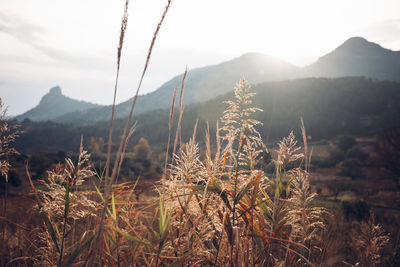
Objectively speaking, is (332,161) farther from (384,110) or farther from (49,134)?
(49,134)

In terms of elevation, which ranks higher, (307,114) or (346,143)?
(307,114)

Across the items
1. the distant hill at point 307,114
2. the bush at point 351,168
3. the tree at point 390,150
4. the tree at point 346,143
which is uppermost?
the distant hill at point 307,114

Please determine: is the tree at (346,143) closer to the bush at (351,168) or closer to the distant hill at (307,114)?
the bush at (351,168)

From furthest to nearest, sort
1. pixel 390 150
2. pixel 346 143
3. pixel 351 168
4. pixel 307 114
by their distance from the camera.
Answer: pixel 307 114 < pixel 346 143 < pixel 351 168 < pixel 390 150

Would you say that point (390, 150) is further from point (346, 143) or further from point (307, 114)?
point (307, 114)

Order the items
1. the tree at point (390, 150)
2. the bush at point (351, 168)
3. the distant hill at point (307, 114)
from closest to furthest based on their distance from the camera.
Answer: the tree at point (390, 150)
the bush at point (351, 168)
the distant hill at point (307, 114)

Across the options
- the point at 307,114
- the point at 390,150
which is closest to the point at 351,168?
the point at 390,150

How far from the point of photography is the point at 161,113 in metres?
115

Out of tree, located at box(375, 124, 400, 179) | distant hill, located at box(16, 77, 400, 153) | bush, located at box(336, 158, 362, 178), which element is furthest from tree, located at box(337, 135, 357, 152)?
tree, located at box(375, 124, 400, 179)

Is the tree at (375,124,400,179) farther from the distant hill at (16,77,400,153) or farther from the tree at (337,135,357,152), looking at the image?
the distant hill at (16,77,400,153)

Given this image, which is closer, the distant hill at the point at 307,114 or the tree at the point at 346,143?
the tree at the point at 346,143

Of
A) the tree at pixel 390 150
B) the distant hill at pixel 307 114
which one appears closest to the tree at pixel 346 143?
the distant hill at pixel 307 114

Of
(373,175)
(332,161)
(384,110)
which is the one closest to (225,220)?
(373,175)

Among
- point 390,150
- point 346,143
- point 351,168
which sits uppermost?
point 390,150
